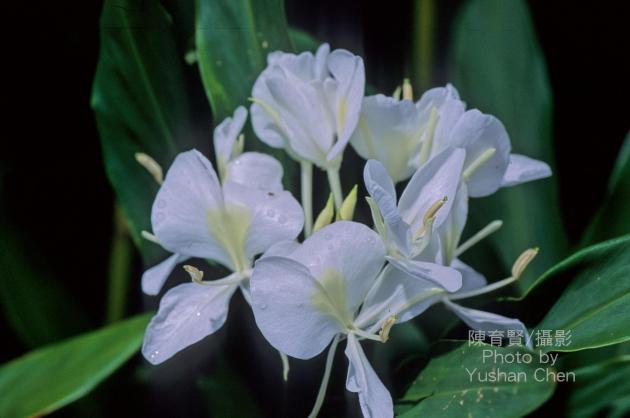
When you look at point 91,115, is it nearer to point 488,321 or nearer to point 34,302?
point 34,302

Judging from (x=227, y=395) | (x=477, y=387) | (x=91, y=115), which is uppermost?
(x=91, y=115)

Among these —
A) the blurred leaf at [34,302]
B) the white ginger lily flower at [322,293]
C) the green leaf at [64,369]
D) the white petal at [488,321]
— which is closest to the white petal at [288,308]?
the white ginger lily flower at [322,293]

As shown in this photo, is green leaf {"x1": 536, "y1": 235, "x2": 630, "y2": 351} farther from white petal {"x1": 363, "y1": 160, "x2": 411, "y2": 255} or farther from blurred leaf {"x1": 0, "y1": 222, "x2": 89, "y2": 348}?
blurred leaf {"x1": 0, "y1": 222, "x2": 89, "y2": 348}

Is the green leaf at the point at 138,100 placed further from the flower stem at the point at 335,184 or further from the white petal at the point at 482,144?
the white petal at the point at 482,144

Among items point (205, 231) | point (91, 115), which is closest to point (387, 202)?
point (205, 231)

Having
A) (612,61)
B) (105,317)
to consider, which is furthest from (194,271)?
(612,61)

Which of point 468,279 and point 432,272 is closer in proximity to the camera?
point 432,272

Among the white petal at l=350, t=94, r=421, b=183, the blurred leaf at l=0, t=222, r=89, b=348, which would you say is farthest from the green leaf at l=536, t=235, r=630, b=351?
the blurred leaf at l=0, t=222, r=89, b=348
